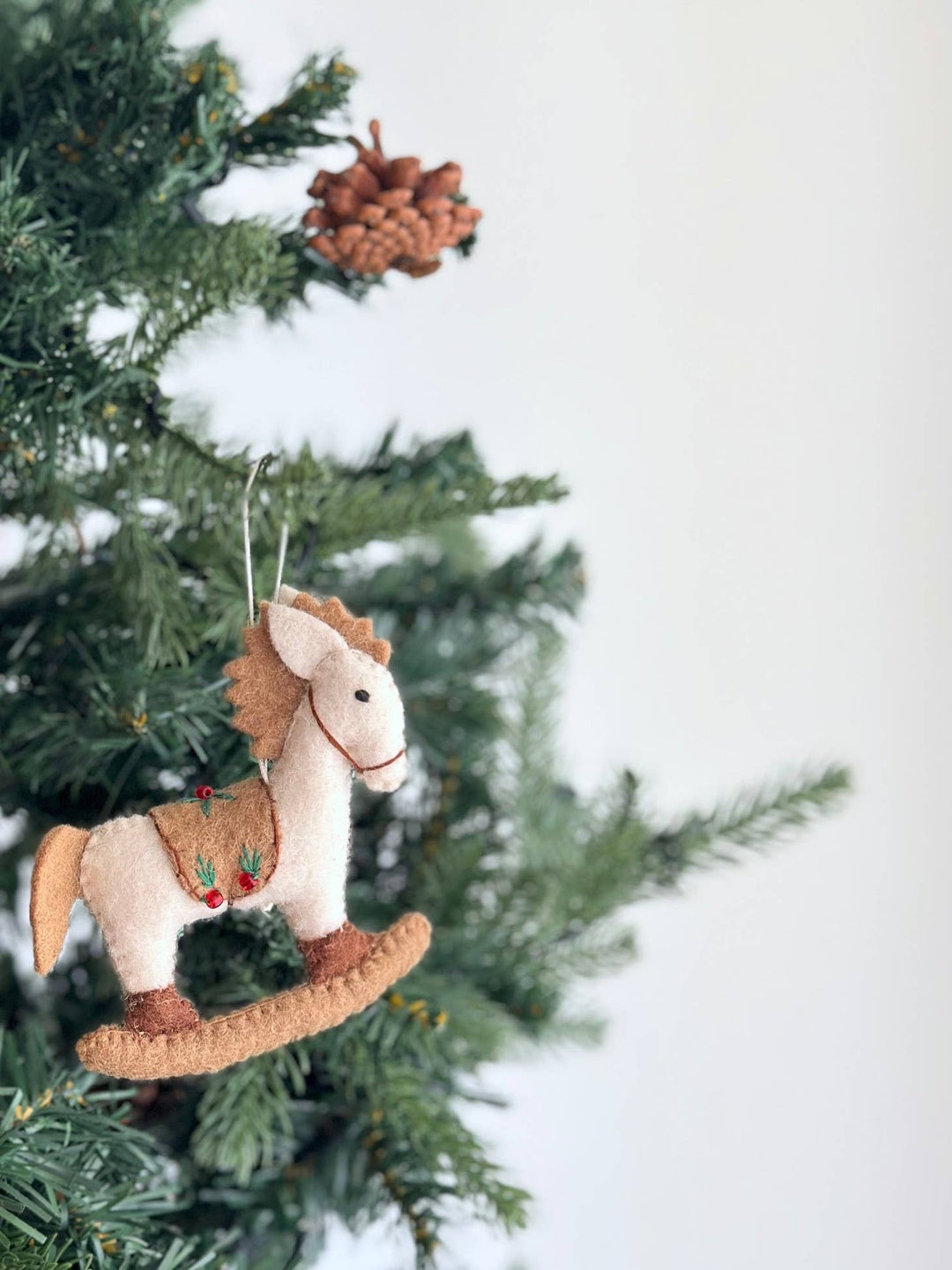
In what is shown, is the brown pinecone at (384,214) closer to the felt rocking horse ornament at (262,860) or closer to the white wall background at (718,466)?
the felt rocking horse ornament at (262,860)

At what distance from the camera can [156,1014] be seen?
0.99 ft

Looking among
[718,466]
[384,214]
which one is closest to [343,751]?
[384,214]

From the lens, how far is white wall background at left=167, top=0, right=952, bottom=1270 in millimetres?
804

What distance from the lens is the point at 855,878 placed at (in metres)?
0.83

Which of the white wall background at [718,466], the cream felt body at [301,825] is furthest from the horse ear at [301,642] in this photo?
the white wall background at [718,466]

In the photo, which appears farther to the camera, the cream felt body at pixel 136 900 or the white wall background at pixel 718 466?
the white wall background at pixel 718 466

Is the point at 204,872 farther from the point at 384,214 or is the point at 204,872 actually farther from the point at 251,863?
the point at 384,214

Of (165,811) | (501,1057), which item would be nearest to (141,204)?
(165,811)

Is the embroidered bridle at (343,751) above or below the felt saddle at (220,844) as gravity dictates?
above

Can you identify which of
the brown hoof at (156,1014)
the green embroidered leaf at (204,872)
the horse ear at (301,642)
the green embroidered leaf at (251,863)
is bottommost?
the brown hoof at (156,1014)

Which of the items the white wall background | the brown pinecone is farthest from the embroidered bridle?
the white wall background

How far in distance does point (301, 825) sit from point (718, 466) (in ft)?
2.02

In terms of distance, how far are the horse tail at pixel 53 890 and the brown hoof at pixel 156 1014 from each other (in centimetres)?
2

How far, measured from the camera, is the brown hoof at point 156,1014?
0.30 meters
